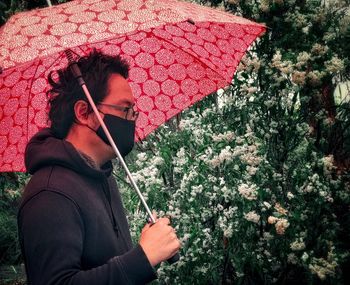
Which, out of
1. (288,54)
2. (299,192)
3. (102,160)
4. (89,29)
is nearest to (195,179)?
(299,192)

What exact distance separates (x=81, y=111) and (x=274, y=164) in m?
2.31

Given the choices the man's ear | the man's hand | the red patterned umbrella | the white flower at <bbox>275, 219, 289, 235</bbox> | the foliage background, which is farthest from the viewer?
the foliage background

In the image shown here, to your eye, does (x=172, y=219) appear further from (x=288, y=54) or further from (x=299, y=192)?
(x=288, y=54)

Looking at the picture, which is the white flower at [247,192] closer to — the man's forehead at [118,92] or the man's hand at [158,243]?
the man's forehead at [118,92]

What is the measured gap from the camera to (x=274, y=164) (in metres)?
3.79

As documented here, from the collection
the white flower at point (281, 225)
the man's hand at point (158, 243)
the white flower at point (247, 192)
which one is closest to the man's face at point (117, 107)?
the man's hand at point (158, 243)

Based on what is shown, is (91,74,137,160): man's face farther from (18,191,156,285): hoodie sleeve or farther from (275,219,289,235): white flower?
(275,219,289,235): white flower

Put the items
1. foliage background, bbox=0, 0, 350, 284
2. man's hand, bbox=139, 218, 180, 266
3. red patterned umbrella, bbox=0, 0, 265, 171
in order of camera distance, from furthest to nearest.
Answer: foliage background, bbox=0, 0, 350, 284 < red patterned umbrella, bbox=0, 0, 265, 171 < man's hand, bbox=139, 218, 180, 266

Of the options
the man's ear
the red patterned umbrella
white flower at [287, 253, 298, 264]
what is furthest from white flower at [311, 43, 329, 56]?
the man's ear

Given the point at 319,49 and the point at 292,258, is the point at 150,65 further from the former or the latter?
the point at 292,258

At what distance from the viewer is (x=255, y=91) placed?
3.65 meters

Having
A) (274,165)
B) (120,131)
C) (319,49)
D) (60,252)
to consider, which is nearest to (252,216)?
(274,165)

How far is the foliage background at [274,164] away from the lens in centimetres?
347

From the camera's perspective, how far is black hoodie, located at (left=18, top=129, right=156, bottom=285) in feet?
4.62
